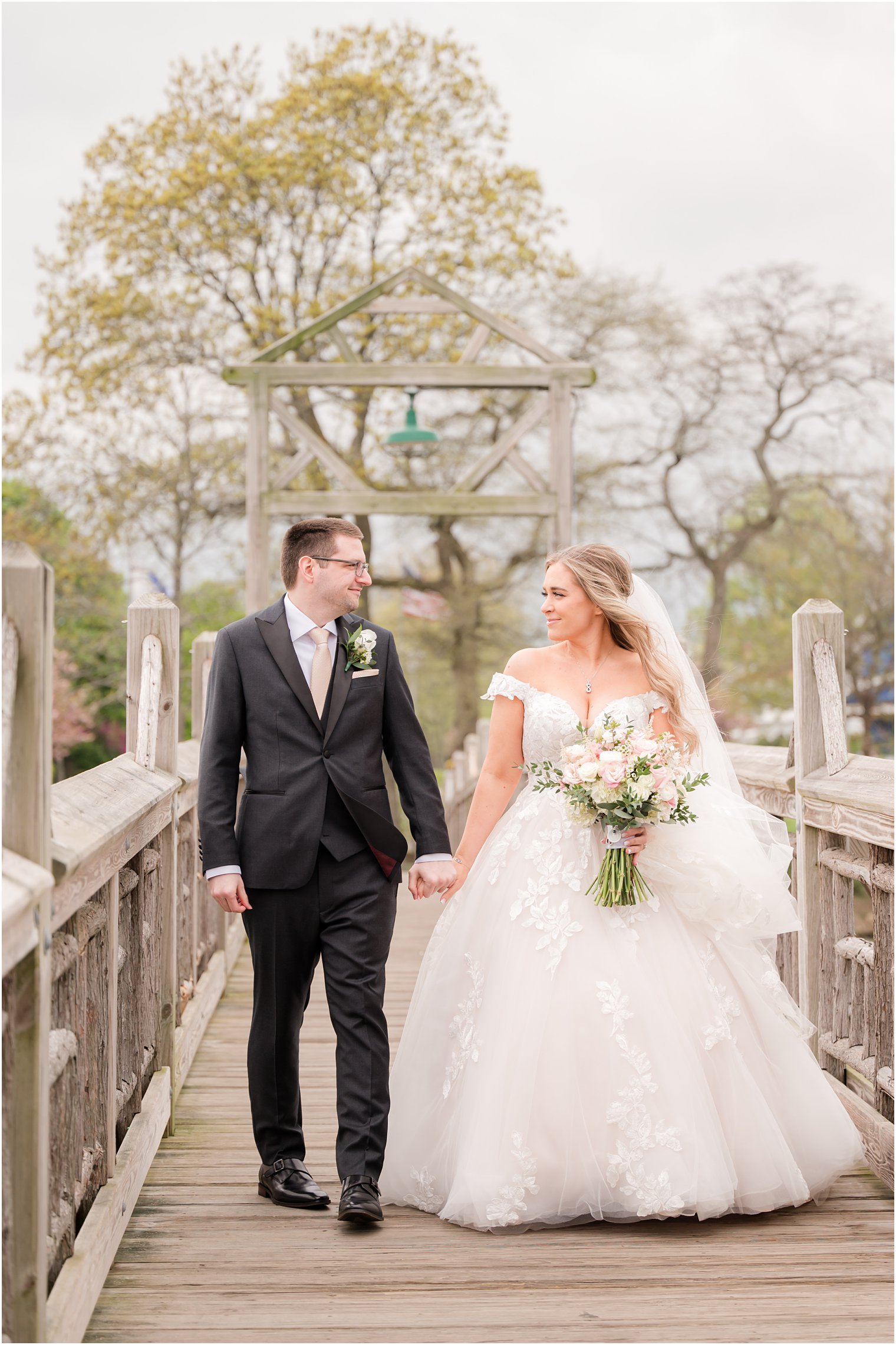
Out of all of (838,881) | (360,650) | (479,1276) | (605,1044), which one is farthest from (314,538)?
(838,881)

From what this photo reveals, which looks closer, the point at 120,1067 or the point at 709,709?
the point at 120,1067

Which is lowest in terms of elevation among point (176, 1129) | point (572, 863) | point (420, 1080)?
point (176, 1129)

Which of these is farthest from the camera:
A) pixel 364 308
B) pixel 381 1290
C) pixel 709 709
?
pixel 364 308

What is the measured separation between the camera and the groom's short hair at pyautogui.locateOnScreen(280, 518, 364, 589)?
3.76m

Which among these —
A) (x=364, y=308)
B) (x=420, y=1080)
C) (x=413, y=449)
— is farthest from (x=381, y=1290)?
(x=413, y=449)

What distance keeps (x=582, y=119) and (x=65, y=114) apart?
30.2ft

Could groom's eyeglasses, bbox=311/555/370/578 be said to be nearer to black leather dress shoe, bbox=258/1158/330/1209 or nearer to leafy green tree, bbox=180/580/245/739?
black leather dress shoe, bbox=258/1158/330/1209

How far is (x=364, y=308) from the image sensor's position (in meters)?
9.79

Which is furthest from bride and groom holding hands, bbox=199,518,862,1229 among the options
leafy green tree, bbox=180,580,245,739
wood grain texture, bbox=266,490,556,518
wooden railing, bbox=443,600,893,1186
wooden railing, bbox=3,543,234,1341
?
leafy green tree, bbox=180,580,245,739

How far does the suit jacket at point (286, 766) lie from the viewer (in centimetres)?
362

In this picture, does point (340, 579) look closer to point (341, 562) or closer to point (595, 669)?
point (341, 562)

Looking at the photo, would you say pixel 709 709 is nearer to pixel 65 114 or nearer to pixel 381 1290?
pixel 381 1290

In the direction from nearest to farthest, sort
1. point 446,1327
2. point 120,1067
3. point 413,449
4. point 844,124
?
point 446,1327 < point 120,1067 < point 413,449 < point 844,124

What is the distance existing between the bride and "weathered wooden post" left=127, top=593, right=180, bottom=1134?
94cm
